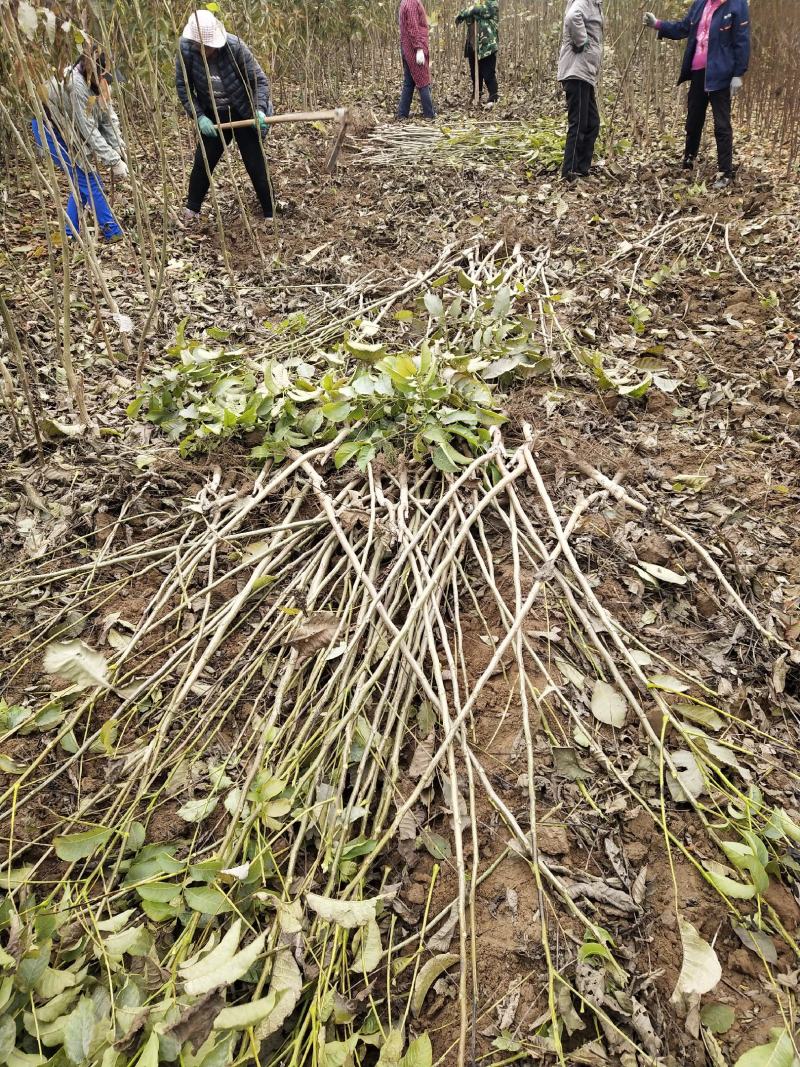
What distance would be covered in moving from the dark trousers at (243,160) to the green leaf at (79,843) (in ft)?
13.5

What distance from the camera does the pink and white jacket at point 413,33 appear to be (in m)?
6.46

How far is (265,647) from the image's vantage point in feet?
5.26

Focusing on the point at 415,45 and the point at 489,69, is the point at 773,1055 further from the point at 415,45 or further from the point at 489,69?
the point at 489,69

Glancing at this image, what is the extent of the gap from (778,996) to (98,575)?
187cm

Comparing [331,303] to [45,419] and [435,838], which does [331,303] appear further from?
[435,838]

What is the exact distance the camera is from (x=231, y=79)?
3.98 m

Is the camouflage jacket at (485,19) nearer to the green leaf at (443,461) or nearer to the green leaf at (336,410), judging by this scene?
the green leaf at (336,410)

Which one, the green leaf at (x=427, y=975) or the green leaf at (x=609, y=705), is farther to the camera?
the green leaf at (x=609, y=705)

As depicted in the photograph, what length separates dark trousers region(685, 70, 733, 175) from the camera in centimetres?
455

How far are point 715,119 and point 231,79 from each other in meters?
3.44

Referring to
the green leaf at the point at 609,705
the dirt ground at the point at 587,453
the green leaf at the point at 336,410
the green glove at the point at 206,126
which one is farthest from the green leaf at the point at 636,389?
the green glove at the point at 206,126

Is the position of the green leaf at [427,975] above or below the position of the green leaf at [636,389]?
below

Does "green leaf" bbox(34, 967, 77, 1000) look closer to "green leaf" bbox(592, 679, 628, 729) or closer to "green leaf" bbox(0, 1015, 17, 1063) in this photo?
"green leaf" bbox(0, 1015, 17, 1063)

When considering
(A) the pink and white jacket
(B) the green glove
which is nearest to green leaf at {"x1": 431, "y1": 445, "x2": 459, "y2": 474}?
(B) the green glove
